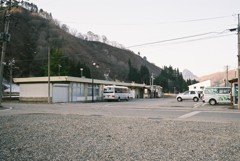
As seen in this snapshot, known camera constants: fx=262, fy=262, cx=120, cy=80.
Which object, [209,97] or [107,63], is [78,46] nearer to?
[107,63]

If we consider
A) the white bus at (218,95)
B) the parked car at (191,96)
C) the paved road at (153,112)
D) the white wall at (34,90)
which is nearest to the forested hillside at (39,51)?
the white wall at (34,90)

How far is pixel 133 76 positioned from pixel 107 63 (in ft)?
195

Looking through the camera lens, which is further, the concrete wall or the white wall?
the white wall

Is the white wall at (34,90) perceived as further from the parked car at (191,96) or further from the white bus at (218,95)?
the white bus at (218,95)

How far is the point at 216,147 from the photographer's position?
6738mm

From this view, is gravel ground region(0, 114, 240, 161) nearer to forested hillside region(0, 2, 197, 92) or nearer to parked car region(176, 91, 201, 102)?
parked car region(176, 91, 201, 102)

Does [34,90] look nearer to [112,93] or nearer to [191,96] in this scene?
[112,93]

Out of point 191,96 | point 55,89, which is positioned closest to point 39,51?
point 55,89

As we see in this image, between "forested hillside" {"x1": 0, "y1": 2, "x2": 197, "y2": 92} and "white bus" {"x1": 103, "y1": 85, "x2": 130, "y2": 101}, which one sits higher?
"forested hillside" {"x1": 0, "y1": 2, "x2": 197, "y2": 92}

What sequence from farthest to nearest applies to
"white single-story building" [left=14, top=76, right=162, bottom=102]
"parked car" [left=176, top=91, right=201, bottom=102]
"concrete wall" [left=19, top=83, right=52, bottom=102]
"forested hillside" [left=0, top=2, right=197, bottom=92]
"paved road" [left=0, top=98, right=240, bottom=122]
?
1. "forested hillside" [left=0, top=2, right=197, bottom=92]
2. "parked car" [left=176, top=91, right=201, bottom=102]
3. "concrete wall" [left=19, top=83, right=52, bottom=102]
4. "white single-story building" [left=14, top=76, right=162, bottom=102]
5. "paved road" [left=0, top=98, right=240, bottom=122]

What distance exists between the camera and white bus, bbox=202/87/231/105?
28.1 m

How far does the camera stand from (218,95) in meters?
28.3

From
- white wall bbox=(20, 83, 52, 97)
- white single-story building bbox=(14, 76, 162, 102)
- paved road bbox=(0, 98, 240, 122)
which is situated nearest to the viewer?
paved road bbox=(0, 98, 240, 122)

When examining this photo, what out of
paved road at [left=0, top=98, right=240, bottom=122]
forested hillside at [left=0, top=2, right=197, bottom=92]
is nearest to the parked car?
paved road at [left=0, top=98, right=240, bottom=122]
